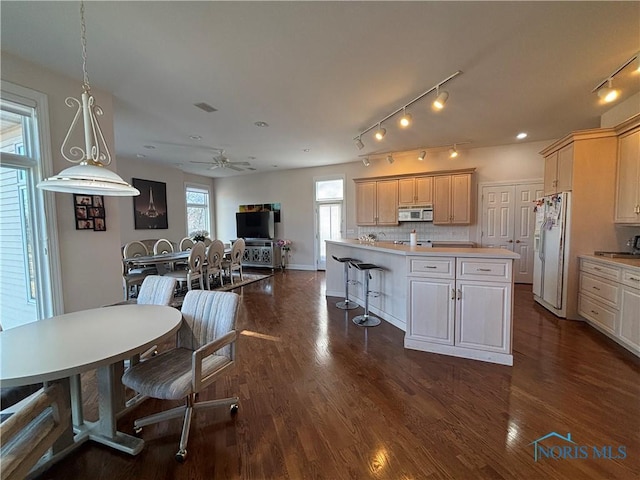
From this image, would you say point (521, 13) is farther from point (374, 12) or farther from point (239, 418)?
point (239, 418)

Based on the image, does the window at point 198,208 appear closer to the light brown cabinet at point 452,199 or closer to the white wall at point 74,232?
the white wall at point 74,232

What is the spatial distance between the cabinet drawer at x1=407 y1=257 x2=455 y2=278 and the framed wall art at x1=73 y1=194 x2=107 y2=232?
360 cm

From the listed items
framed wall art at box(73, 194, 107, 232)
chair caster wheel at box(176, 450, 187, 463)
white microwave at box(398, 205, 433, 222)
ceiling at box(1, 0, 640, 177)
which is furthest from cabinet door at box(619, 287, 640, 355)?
framed wall art at box(73, 194, 107, 232)

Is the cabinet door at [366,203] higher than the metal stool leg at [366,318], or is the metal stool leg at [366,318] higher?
the cabinet door at [366,203]

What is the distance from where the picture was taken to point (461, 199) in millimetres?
5738

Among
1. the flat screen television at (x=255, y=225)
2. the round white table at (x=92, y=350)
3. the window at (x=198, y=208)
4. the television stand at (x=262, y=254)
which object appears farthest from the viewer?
the window at (x=198, y=208)

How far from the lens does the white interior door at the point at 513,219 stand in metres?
5.52

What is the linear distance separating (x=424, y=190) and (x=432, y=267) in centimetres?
367

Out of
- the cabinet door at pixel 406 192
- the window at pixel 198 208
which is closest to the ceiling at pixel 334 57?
the cabinet door at pixel 406 192

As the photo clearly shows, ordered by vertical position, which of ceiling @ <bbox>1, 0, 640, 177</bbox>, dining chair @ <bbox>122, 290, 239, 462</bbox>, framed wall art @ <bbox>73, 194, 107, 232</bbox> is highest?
ceiling @ <bbox>1, 0, 640, 177</bbox>

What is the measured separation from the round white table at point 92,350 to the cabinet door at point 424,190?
5.48 metres

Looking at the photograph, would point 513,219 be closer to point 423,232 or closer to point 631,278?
point 423,232

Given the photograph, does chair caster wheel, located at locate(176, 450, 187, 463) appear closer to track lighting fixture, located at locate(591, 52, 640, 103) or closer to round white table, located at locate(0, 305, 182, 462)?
round white table, located at locate(0, 305, 182, 462)

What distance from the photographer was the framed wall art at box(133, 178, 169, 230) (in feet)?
21.8
